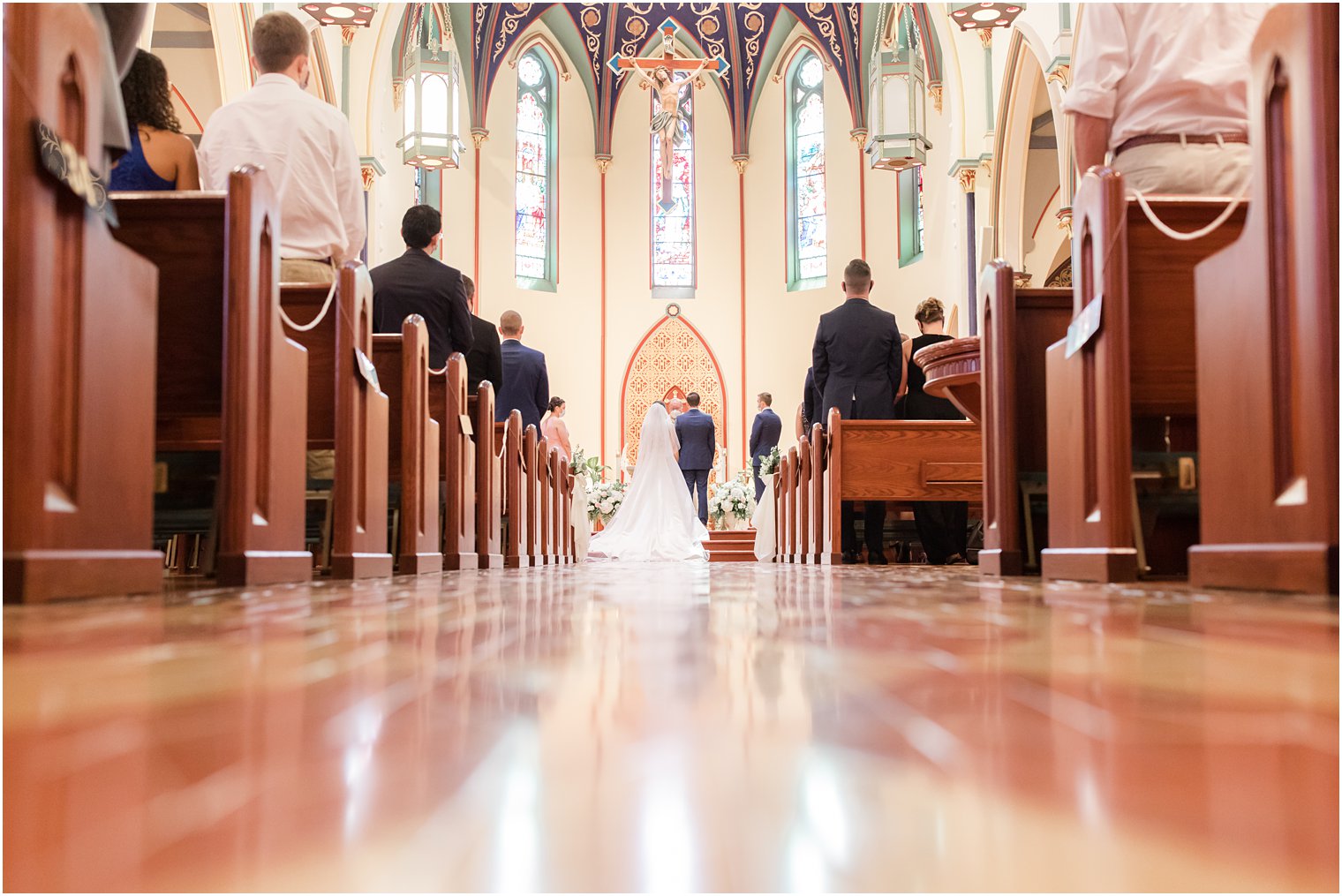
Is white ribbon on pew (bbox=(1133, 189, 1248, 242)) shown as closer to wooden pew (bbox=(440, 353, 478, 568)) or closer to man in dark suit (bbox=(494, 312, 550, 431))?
wooden pew (bbox=(440, 353, 478, 568))

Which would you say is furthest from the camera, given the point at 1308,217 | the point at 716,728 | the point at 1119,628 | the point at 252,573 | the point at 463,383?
the point at 463,383

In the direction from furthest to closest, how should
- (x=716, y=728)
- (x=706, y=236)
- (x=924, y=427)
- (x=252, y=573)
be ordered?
1. (x=706, y=236)
2. (x=924, y=427)
3. (x=252, y=573)
4. (x=716, y=728)

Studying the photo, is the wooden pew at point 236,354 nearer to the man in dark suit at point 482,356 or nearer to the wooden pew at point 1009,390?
the wooden pew at point 1009,390

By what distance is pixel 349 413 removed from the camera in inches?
117

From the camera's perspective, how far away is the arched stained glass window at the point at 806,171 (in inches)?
634

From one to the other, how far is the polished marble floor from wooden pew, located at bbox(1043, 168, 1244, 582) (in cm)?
153

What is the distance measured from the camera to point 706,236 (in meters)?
→ 16.7

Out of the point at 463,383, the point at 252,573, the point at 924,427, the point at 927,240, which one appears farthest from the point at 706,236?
the point at 252,573

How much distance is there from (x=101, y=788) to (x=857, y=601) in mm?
1393

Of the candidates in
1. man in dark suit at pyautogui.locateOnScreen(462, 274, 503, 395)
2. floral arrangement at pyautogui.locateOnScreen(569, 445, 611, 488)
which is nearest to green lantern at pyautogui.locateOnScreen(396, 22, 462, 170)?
floral arrangement at pyautogui.locateOnScreen(569, 445, 611, 488)

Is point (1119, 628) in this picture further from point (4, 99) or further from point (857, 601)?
point (4, 99)

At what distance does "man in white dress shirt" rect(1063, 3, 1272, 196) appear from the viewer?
2709mm

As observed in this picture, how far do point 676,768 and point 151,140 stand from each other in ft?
9.35

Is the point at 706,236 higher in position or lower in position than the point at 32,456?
higher
